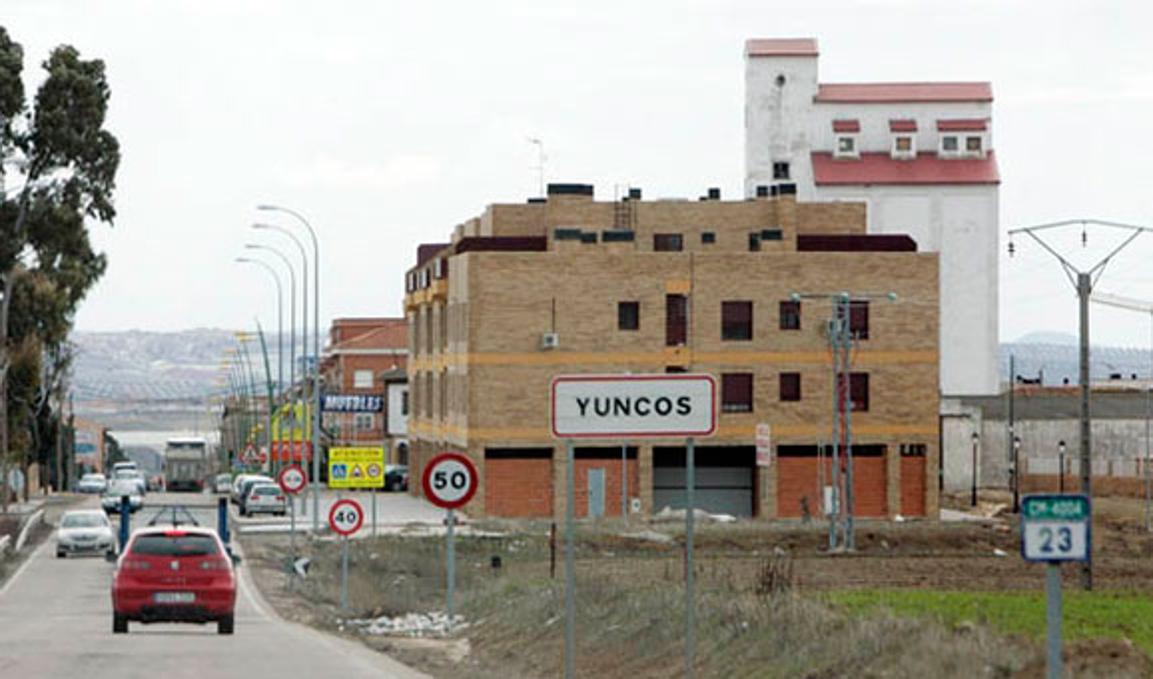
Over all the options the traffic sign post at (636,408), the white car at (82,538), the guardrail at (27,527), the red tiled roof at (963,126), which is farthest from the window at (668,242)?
the traffic sign post at (636,408)

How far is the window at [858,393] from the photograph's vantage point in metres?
86.0

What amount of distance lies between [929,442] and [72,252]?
31207 mm

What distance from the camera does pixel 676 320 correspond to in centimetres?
8619

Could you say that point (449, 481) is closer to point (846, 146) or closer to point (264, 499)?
point (264, 499)

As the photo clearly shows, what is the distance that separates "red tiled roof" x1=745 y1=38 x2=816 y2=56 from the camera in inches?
5300

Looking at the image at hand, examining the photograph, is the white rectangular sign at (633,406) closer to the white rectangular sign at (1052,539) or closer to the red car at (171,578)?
the white rectangular sign at (1052,539)

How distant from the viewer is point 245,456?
518ft

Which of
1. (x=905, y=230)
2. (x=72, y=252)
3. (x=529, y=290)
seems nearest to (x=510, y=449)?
(x=529, y=290)

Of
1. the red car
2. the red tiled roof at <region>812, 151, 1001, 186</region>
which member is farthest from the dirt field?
the red tiled roof at <region>812, 151, 1001, 186</region>

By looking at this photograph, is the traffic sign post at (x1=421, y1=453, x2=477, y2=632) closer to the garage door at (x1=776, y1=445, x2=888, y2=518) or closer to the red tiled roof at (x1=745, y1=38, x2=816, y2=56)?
the garage door at (x1=776, y1=445, x2=888, y2=518)

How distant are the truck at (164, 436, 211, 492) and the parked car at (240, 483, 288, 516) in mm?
42593

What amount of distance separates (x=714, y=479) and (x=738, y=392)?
12.7 ft

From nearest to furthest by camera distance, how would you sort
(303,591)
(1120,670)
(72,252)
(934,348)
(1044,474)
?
(1120,670), (303,591), (72,252), (934,348), (1044,474)

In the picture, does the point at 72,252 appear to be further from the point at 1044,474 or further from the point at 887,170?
the point at 887,170
